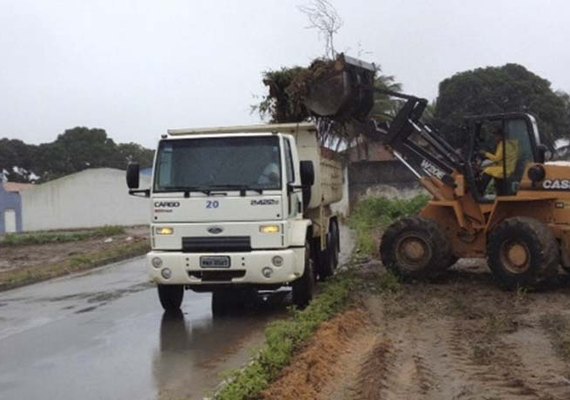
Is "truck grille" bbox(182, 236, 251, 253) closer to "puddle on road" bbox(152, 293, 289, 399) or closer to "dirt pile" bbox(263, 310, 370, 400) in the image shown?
"puddle on road" bbox(152, 293, 289, 399)

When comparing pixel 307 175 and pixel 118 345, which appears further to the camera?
pixel 307 175

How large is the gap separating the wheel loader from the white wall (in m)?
42.7

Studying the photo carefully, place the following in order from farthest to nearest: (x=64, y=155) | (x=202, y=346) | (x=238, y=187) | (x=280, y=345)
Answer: (x=64, y=155) → (x=238, y=187) → (x=202, y=346) → (x=280, y=345)

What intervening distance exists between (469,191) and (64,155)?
237 feet

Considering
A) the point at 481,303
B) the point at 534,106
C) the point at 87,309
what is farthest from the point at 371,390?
the point at 534,106

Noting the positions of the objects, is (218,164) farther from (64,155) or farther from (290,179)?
(64,155)

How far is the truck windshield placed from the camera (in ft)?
37.1

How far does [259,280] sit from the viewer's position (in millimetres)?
11062

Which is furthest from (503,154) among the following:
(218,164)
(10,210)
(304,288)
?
(10,210)

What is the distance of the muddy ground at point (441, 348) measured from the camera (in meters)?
7.04

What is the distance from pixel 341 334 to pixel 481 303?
318 centimetres

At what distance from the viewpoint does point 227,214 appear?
36.5 ft

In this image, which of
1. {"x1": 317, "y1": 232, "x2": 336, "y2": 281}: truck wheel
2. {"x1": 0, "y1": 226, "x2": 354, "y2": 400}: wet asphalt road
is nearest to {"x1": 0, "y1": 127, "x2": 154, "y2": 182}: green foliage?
{"x1": 0, "y1": 226, "x2": 354, "y2": 400}: wet asphalt road

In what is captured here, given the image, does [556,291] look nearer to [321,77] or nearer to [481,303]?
[481,303]
